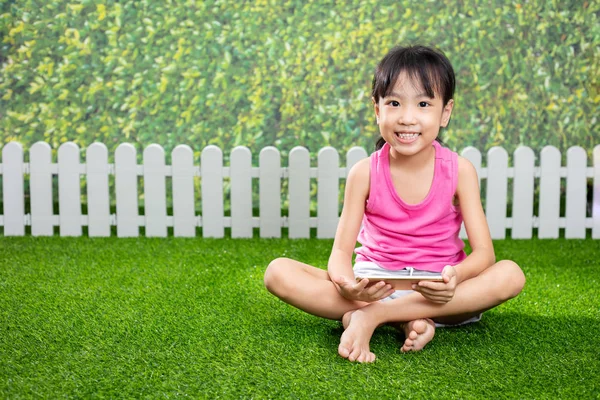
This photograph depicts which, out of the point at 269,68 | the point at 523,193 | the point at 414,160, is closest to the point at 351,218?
the point at 414,160

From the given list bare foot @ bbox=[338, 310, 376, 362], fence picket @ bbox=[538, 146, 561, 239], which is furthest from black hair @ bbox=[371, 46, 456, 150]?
fence picket @ bbox=[538, 146, 561, 239]

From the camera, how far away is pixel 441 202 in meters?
2.64

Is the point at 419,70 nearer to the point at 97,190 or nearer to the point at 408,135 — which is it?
the point at 408,135

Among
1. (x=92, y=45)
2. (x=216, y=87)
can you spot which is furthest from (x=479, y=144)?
(x=92, y=45)

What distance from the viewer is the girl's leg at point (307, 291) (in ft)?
8.29

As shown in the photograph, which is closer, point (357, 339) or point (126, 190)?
point (357, 339)

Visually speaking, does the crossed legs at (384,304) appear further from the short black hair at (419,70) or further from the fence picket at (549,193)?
the fence picket at (549,193)

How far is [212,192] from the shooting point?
15.4 ft

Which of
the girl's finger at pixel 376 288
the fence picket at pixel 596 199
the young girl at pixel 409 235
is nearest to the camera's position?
the girl's finger at pixel 376 288

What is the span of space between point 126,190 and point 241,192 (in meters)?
0.74

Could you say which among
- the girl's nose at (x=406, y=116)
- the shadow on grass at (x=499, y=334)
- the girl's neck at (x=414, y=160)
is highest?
the girl's nose at (x=406, y=116)

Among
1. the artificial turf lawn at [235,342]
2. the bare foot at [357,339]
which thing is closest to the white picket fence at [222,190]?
the artificial turf lawn at [235,342]

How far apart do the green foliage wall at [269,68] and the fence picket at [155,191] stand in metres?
1.04

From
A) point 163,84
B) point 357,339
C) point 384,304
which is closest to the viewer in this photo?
point 357,339
